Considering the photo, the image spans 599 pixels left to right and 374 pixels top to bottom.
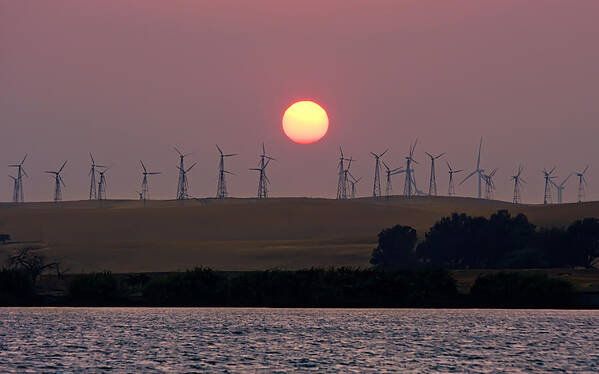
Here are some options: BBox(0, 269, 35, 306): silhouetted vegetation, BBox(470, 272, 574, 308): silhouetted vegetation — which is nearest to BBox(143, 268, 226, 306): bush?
BBox(0, 269, 35, 306): silhouetted vegetation

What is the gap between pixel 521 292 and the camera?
163 meters

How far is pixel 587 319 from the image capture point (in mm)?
142250

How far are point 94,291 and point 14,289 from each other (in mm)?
12042

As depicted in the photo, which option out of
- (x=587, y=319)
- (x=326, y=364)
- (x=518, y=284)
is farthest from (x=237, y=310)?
(x=326, y=364)

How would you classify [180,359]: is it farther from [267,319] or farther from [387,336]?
[267,319]

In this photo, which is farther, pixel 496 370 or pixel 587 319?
pixel 587 319

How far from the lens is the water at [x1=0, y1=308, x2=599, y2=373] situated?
8294cm

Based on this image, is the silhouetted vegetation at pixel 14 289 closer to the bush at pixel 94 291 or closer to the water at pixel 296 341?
the bush at pixel 94 291

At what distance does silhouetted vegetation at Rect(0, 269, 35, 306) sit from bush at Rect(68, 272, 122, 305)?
6.34 meters

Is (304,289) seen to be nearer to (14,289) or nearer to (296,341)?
(14,289)

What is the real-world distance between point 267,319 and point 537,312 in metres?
42.8

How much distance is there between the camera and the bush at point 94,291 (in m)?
168

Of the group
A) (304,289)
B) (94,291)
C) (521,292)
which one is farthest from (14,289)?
(521,292)

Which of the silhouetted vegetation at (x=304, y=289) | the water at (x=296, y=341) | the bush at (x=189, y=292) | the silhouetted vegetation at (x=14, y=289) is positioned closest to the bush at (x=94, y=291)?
the bush at (x=189, y=292)
